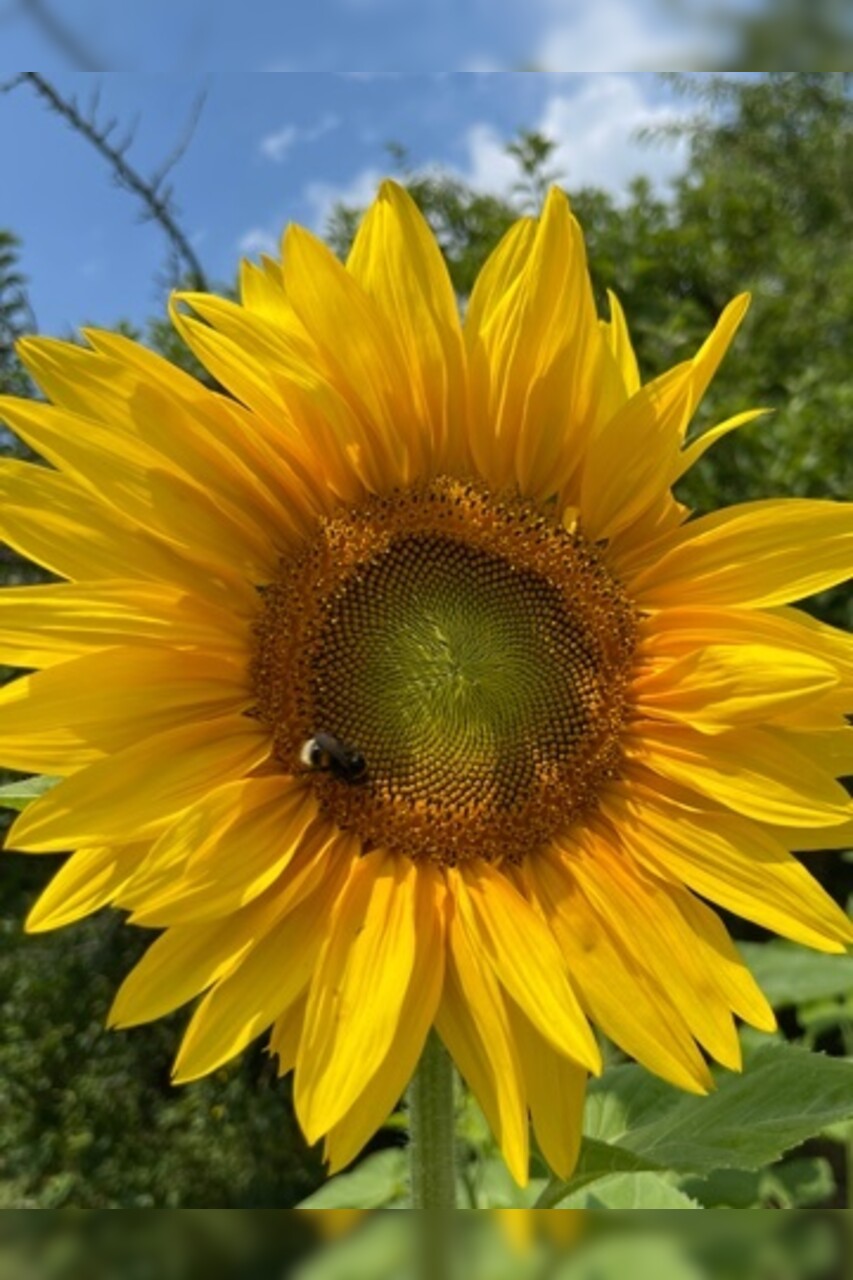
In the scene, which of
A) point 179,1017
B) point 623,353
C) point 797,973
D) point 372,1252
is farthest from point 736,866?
point 179,1017

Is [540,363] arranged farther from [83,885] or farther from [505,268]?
[83,885]

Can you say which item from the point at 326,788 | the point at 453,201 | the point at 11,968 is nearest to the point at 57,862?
the point at 11,968

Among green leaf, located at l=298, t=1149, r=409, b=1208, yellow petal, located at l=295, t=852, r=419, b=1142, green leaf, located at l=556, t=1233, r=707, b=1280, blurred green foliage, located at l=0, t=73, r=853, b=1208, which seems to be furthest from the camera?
blurred green foliage, located at l=0, t=73, r=853, b=1208

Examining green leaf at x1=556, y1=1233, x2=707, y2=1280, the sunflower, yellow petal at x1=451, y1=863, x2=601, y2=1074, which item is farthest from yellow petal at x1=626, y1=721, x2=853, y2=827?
green leaf at x1=556, y1=1233, x2=707, y2=1280

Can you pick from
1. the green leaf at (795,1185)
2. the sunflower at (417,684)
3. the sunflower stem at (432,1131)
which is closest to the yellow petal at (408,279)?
the sunflower at (417,684)

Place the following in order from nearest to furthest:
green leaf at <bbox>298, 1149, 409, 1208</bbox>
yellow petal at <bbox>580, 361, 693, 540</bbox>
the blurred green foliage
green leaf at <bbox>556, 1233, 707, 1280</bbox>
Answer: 1. green leaf at <bbox>556, 1233, 707, 1280</bbox>
2. yellow petal at <bbox>580, 361, 693, 540</bbox>
3. green leaf at <bbox>298, 1149, 409, 1208</bbox>
4. the blurred green foliage

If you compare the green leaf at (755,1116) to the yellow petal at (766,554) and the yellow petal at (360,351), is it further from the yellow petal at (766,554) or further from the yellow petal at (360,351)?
the yellow petal at (360,351)

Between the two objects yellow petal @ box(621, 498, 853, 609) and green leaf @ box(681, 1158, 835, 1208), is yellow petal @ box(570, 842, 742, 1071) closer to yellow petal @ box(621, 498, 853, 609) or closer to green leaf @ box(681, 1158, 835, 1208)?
yellow petal @ box(621, 498, 853, 609)

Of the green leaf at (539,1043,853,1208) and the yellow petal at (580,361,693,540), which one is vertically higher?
the yellow petal at (580,361,693,540)
